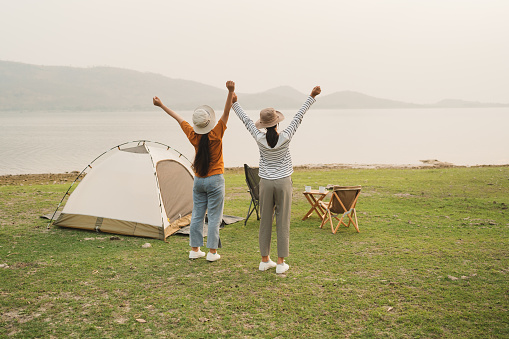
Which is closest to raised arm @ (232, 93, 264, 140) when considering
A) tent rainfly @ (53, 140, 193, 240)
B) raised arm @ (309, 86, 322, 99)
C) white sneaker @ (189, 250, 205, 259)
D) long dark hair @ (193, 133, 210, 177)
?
long dark hair @ (193, 133, 210, 177)

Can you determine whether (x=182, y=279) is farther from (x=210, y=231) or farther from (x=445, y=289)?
(x=445, y=289)

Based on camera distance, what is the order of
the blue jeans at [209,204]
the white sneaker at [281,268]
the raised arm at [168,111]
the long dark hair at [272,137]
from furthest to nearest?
the raised arm at [168,111] < the blue jeans at [209,204] < the white sneaker at [281,268] < the long dark hair at [272,137]

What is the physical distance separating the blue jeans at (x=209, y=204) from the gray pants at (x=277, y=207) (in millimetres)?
760

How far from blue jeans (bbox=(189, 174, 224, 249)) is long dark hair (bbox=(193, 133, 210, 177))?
168 millimetres

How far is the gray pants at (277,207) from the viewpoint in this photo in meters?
5.60

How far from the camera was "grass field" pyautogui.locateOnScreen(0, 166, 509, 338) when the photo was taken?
4.32 m

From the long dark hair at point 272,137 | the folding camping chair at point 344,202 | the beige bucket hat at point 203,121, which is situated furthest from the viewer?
the folding camping chair at point 344,202

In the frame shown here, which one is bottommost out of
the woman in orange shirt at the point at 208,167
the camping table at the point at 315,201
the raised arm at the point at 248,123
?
the camping table at the point at 315,201

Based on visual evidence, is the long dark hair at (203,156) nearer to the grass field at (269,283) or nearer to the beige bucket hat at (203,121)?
the beige bucket hat at (203,121)

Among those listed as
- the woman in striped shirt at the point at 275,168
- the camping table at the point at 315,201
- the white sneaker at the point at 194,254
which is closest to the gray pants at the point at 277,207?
the woman in striped shirt at the point at 275,168

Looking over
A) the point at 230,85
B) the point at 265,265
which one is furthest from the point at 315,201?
the point at 230,85

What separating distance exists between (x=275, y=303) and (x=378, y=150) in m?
36.4

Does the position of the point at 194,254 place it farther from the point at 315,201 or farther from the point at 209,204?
the point at 315,201

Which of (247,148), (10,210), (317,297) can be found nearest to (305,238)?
(317,297)
